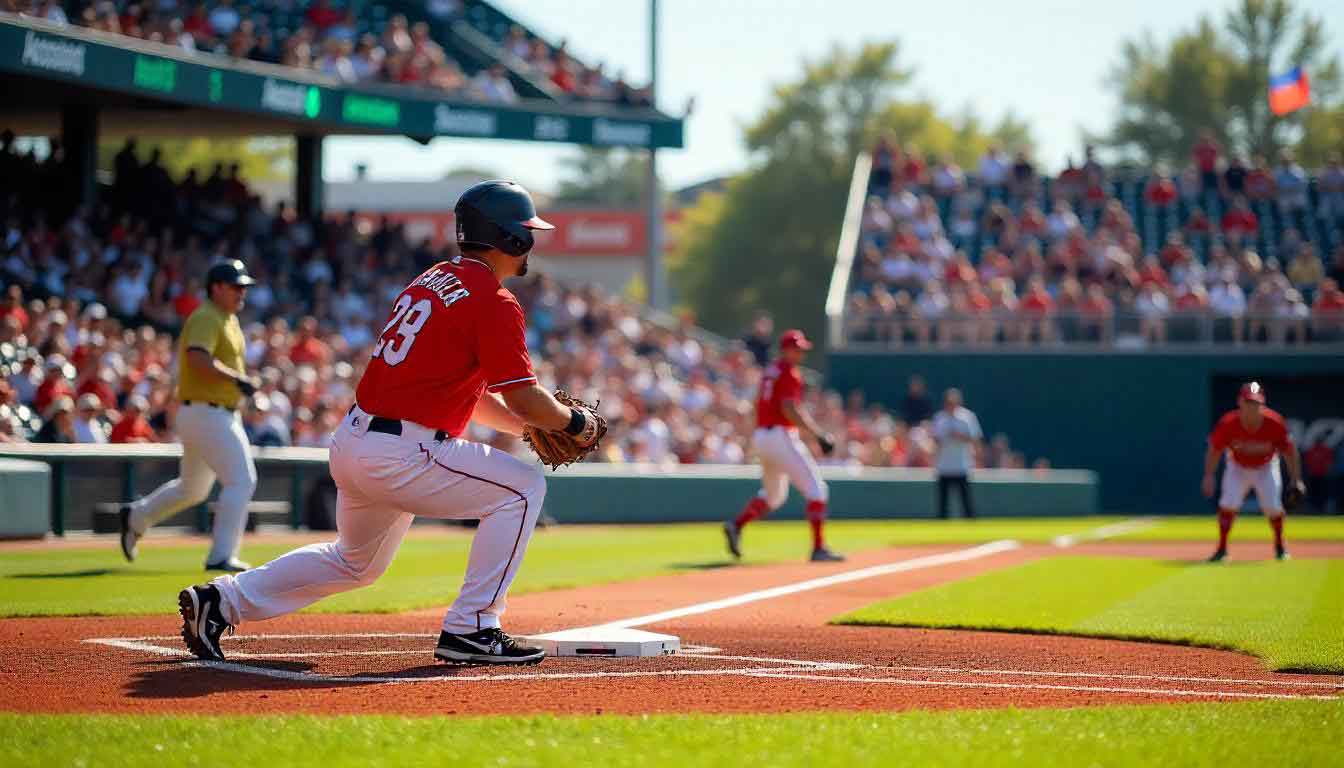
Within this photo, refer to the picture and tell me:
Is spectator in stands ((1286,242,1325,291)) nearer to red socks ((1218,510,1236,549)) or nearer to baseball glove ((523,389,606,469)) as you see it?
red socks ((1218,510,1236,549))

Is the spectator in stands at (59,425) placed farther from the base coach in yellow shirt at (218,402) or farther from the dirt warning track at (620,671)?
A: the dirt warning track at (620,671)

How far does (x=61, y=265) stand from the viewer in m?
23.1

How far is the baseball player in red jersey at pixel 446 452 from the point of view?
23.5ft

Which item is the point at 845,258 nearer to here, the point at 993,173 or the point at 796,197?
the point at 993,173

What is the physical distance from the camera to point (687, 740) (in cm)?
556

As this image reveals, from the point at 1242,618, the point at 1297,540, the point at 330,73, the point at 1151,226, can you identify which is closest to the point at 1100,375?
the point at 1151,226

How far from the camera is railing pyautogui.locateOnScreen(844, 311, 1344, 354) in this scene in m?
32.6

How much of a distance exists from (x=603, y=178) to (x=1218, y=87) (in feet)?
192

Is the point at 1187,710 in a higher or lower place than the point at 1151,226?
lower

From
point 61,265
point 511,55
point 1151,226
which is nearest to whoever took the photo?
point 61,265

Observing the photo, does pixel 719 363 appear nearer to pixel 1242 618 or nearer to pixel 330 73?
pixel 330 73

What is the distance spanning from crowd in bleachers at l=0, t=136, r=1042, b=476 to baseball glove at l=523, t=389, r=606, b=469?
11.4 metres

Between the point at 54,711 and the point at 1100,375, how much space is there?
30.0 metres

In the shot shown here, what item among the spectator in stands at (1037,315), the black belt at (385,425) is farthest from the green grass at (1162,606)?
the spectator in stands at (1037,315)
